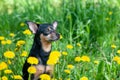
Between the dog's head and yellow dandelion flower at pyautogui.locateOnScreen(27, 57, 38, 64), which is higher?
the dog's head

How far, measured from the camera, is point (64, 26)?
5.95m

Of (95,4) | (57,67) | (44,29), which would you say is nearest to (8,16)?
(95,4)

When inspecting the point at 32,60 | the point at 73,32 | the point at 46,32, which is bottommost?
the point at 73,32

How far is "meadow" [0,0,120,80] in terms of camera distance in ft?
15.4

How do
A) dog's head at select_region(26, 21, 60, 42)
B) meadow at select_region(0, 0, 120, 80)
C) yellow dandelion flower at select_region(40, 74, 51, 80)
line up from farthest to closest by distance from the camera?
meadow at select_region(0, 0, 120, 80) < dog's head at select_region(26, 21, 60, 42) < yellow dandelion flower at select_region(40, 74, 51, 80)

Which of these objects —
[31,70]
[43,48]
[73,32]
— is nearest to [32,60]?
[31,70]

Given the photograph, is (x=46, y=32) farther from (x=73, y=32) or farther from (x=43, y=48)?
(x=73, y=32)

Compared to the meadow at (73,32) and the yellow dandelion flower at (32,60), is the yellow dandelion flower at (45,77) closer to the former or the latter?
the yellow dandelion flower at (32,60)

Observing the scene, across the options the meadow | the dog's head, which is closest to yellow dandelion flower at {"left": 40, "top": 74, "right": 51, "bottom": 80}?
the dog's head

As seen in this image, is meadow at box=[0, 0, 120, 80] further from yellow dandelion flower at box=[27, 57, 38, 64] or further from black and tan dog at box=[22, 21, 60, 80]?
yellow dandelion flower at box=[27, 57, 38, 64]

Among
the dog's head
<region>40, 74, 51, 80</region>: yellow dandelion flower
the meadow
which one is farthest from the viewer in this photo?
the meadow

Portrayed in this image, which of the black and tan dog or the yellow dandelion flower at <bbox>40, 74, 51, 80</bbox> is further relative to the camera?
the black and tan dog

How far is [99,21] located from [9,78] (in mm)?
1943

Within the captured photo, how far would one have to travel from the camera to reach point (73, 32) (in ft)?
19.3
